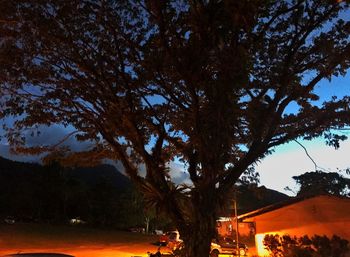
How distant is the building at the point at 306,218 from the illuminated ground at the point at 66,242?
856cm

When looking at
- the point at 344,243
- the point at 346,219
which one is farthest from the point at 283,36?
the point at 346,219

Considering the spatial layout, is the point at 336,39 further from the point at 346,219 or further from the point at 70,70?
the point at 346,219

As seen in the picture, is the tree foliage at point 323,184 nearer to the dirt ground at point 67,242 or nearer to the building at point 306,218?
the building at point 306,218

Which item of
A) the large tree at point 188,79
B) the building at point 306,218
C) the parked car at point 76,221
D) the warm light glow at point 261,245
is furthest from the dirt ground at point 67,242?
the large tree at point 188,79

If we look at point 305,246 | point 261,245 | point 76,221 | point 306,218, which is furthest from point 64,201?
point 305,246

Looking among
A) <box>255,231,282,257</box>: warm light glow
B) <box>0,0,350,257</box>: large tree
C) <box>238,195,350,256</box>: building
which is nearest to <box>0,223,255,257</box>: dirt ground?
<box>255,231,282,257</box>: warm light glow

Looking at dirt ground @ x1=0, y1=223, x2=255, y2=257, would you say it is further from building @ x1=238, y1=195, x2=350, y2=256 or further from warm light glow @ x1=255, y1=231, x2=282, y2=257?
building @ x1=238, y1=195, x2=350, y2=256

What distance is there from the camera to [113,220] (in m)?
56.5

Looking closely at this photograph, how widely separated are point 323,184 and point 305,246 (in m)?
3.14

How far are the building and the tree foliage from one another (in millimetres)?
618

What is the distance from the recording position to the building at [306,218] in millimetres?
23922

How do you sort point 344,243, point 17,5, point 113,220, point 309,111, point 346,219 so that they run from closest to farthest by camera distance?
point 17,5 → point 309,111 → point 344,243 → point 346,219 → point 113,220

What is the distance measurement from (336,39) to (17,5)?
29.0 ft

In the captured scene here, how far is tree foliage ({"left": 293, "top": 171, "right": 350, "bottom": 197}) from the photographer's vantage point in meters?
24.3
